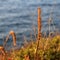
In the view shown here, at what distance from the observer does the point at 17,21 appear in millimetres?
10695

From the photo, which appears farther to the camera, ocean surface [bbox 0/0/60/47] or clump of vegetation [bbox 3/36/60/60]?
ocean surface [bbox 0/0/60/47]

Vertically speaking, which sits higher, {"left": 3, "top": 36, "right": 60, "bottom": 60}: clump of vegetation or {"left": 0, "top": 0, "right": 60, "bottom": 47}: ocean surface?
{"left": 3, "top": 36, "right": 60, "bottom": 60}: clump of vegetation

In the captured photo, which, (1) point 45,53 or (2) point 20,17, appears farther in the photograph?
(2) point 20,17

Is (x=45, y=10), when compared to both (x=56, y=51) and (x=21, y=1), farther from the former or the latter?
(x=56, y=51)

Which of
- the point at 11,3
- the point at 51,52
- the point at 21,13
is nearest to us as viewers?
the point at 51,52

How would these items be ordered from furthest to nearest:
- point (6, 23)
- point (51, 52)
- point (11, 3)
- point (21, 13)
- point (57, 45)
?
1. point (11, 3)
2. point (21, 13)
3. point (6, 23)
4. point (57, 45)
5. point (51, 52)

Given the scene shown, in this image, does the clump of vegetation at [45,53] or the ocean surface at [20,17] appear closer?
the clump of vegetation at [45,53]

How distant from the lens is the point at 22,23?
10.4 meters

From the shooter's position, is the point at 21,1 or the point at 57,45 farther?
the point at 21,1

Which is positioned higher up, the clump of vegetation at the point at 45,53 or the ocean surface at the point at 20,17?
the clump of vegetation at the point at 45,53

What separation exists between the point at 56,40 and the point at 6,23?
21.6ft

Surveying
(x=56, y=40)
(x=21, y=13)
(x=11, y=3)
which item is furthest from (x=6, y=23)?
(x=56, y=40)

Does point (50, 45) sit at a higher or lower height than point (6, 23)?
higher

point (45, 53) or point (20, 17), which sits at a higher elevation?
point (45, 53)
